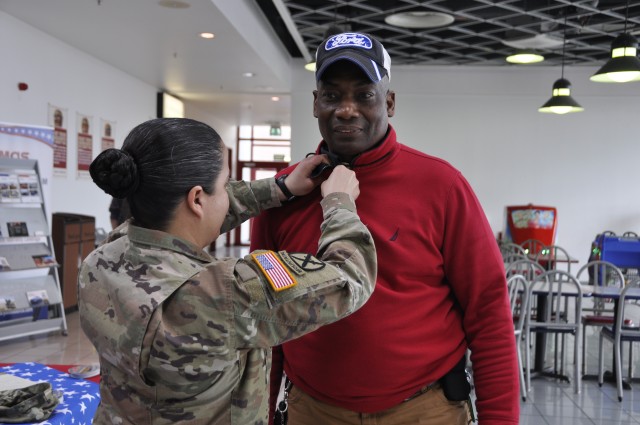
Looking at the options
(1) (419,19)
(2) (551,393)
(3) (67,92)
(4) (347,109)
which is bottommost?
(2) (551,393)

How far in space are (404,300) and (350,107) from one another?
0.43 m

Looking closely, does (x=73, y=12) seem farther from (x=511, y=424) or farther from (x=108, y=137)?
(x=511, y=424)

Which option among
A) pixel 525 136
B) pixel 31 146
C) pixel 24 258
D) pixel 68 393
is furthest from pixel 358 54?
pixel 525 136

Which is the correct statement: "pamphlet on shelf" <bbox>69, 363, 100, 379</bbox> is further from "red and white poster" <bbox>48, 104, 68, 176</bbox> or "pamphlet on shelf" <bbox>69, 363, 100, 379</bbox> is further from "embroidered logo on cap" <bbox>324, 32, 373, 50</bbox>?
"red and white poster" <bbox>48, 104, 68, 176</bbox>

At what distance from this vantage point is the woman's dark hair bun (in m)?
1.09

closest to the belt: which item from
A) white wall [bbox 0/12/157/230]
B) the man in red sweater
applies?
the man in red sweater

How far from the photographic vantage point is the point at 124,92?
9562 millimetres

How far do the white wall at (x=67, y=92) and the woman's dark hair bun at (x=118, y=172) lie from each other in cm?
605

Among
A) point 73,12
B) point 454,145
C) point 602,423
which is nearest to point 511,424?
point 602,423

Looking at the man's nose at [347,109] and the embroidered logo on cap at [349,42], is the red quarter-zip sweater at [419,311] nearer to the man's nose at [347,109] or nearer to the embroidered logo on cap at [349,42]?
the man's nose at [347,109]

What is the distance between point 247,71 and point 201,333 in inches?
344

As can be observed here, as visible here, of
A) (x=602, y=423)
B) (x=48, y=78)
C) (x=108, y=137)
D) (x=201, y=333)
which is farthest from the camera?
(x=108, y=137)

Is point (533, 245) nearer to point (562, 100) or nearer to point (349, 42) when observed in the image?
point (562, 100)

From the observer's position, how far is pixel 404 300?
4.23ft
